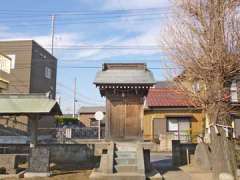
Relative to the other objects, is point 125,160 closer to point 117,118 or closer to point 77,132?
point 117,118

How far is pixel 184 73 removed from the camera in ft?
32.3

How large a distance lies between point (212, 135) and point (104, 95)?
32.7 feet

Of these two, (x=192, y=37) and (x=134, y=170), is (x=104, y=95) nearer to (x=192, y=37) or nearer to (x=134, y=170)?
(x=134, y=170)

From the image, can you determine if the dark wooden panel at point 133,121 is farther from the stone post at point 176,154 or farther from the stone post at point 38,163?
the stone post at point 38,163

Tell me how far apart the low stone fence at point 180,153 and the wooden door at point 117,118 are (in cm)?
400

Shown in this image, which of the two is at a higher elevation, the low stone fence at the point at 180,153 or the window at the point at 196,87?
the window at the point at 196,87

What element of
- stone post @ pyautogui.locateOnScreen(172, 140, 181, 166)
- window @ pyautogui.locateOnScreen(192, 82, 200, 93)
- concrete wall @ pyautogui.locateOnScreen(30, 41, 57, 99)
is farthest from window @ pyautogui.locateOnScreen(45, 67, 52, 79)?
window @ pyautogui.locateOnScreen(192, 82, 200, 93)

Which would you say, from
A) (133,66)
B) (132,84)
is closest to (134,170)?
(132,84)

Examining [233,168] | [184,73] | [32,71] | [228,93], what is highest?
[32,71]

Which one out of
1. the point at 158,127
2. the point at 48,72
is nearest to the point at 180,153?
the point at 158,127

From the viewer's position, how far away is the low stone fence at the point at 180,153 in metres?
19.0

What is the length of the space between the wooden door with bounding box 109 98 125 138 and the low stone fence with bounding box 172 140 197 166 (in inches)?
158

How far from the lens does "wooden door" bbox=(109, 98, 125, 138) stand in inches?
687

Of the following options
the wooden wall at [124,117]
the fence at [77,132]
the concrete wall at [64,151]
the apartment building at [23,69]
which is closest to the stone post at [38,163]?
the wooden wall at [124,117]
